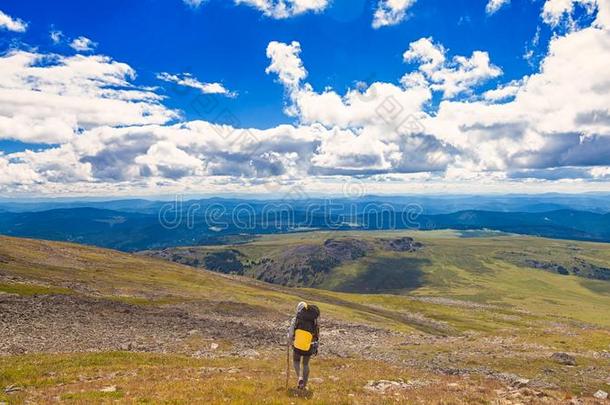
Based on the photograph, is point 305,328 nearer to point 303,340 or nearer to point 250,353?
point 303,340

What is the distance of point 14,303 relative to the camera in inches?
1938

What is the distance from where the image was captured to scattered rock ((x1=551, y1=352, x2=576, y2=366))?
38.8 meters

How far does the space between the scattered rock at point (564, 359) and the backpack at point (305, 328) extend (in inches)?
1212

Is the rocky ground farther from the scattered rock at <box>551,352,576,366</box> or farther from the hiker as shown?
the hiker

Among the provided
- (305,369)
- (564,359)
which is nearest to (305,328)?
(305,369)

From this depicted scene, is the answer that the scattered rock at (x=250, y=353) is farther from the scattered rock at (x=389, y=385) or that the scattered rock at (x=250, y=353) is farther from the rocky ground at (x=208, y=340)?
the scattered rock at (x=389, y=385)

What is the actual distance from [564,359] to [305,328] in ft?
106

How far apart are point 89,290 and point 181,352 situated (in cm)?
4193

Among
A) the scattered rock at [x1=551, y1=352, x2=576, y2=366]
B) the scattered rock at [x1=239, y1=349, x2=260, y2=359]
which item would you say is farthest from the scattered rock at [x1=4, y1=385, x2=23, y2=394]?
the scattered rock at [x1=551, y1=352, x2=576, y2=366]

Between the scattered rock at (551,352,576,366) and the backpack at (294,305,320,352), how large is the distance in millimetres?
30787

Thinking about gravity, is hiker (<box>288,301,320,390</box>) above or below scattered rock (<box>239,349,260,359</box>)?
above

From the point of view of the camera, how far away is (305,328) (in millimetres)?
19500

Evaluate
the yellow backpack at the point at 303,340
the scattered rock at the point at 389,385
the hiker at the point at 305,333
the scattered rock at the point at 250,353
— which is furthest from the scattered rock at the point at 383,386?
the scattered rock at the point at 250,353

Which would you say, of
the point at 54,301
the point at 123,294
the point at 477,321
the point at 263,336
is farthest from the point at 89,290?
the point at 477,321
